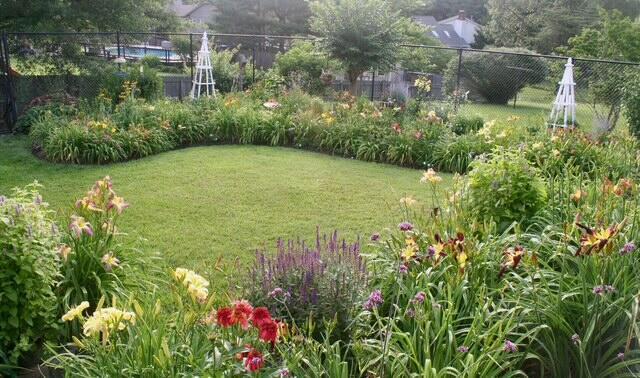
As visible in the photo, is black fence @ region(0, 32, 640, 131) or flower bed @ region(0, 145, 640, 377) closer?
flower bed @ region(0, 145, 640, 377)

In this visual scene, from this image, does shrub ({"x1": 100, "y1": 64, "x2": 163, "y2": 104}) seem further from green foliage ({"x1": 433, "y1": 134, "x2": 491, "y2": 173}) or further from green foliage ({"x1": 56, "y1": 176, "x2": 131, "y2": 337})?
green foliage ({"x1": 56, "y1": 176, "x2": 131, "y2": 337})

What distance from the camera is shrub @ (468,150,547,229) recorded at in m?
3.83

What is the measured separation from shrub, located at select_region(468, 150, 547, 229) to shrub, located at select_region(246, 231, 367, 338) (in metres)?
1.41

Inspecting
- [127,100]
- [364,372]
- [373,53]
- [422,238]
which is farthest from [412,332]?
[373,53]

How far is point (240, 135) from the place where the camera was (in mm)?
8586

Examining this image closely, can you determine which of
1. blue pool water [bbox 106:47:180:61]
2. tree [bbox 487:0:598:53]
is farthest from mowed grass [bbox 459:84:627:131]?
blue pool water [bbox 106:47:180:61]

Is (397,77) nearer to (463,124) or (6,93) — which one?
(463,124)

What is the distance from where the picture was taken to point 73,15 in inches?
461

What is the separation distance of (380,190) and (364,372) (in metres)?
3.87

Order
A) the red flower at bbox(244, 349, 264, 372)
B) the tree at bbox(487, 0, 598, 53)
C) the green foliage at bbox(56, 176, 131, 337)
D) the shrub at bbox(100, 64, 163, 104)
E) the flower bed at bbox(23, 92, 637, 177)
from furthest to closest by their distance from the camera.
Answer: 1. the tree at bbox(487, 0, 598, 53)
2. the shrub at bbox(100, 64, 163, 104)
3. the flower bed at bbox(23, 92, 637, 177)
4. the green foliage at bbox(56, 176, 131, 337)
5. the red flower at bbox(244, 349, 264, 372)

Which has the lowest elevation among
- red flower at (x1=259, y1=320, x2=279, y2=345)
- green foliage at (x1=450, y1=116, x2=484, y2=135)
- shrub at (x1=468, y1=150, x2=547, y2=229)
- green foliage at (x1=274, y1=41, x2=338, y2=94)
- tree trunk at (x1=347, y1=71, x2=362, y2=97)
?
red flower at (x1=259, y1=320, x2=279, y2=345)

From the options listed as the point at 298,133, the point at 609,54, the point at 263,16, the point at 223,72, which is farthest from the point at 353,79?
the point at 263,16

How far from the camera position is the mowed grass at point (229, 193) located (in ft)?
15.1

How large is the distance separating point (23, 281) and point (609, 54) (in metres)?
15.4
